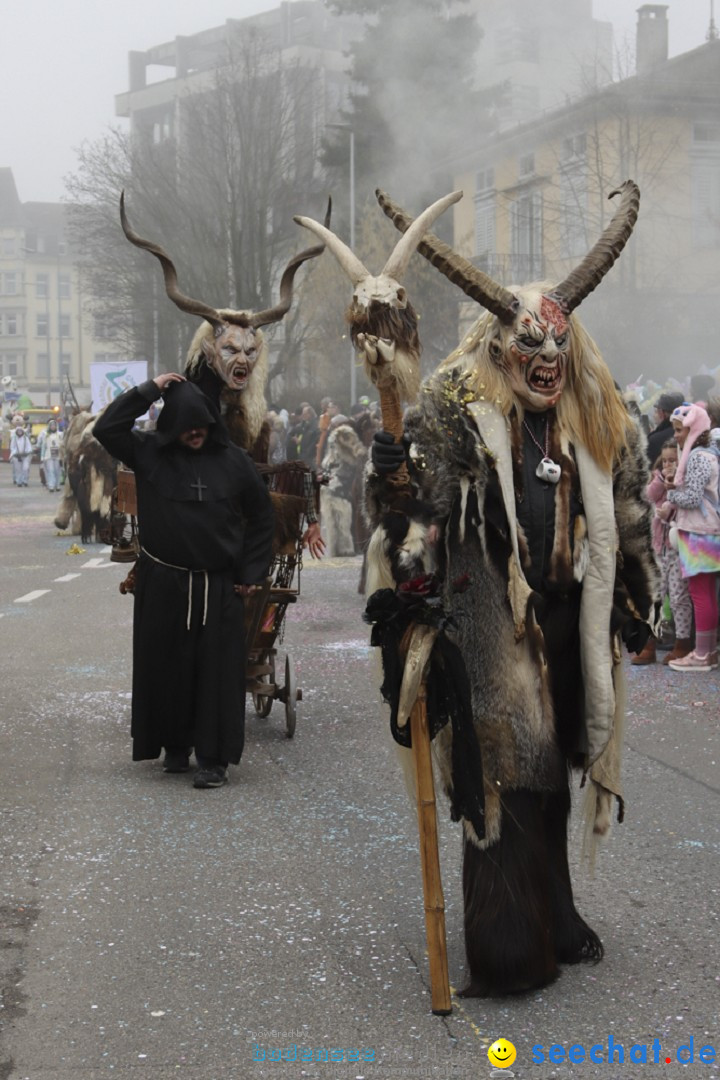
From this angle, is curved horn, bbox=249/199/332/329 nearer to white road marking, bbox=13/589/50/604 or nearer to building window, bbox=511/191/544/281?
white road marking, bbox=13/589/50/604

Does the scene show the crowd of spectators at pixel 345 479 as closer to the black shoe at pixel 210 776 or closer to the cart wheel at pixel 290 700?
the cart wheel at pixel 290 700

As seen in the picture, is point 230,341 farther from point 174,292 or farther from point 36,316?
point 36,316

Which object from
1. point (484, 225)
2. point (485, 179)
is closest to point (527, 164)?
point (485, 179)

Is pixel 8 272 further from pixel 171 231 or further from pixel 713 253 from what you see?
pixel 713 253

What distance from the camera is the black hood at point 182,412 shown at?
6902mm

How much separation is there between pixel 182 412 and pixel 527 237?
89.4 ft

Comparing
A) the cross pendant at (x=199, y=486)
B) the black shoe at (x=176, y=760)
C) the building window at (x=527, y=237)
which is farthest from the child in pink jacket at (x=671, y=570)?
the building window at (x=527, y=237)

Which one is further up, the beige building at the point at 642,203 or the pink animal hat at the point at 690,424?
the beige building at the point at 642,203

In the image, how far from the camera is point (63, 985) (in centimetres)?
444

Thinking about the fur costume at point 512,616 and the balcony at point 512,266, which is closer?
the fur costume at point 512,616

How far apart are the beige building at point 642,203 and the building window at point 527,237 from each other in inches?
2.0

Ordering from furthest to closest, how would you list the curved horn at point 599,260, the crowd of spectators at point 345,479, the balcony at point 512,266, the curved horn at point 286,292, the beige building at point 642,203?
the balcony at point 512,266 < the beige building at point 642,203 < the crowd of spectators at point 345,479 < the curved horn at point 286,292 < the curved horn at point 599,260

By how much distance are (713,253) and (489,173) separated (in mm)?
7819

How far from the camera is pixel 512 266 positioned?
109 feet
